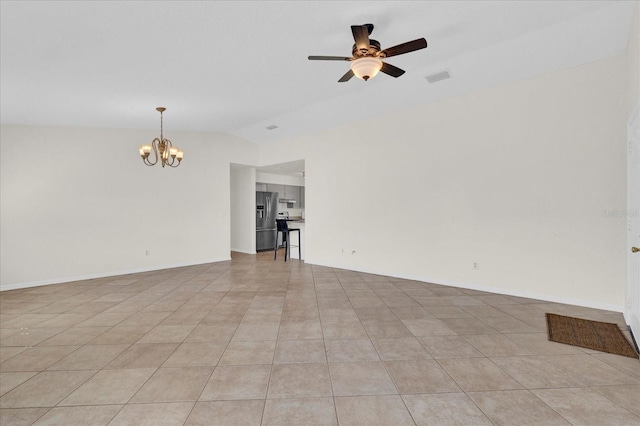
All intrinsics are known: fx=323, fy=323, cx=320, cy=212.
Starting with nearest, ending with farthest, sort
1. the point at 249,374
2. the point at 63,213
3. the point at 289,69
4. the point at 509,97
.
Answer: the point at 249,374 → the point at 289,69 → the point at 509,97 → the point at 63,213

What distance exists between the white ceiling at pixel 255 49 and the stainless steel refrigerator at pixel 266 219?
3931mm

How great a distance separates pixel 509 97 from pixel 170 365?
16.8 ft

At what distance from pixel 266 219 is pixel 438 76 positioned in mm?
6016

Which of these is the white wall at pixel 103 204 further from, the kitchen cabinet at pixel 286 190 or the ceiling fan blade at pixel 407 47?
the ceiling fan blade at pixel 407 47

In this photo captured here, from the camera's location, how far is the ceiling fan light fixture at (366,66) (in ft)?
9.75

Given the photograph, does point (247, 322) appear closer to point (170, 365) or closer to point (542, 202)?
point (170, 365)

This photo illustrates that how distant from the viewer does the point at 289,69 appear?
13.3 ft

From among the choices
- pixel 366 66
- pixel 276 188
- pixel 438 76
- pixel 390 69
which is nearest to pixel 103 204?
pixel 276 188

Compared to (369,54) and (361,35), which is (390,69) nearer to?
(369,54)

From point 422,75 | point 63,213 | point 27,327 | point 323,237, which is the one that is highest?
point 422,75

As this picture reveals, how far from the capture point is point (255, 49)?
3.50 metres

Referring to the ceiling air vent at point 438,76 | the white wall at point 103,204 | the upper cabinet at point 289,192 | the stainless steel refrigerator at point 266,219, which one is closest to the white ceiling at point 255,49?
the ceiling air vent at point 438,76

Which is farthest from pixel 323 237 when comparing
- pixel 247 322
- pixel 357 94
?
pixel 247 322

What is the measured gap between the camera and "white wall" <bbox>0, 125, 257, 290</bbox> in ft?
17.3
